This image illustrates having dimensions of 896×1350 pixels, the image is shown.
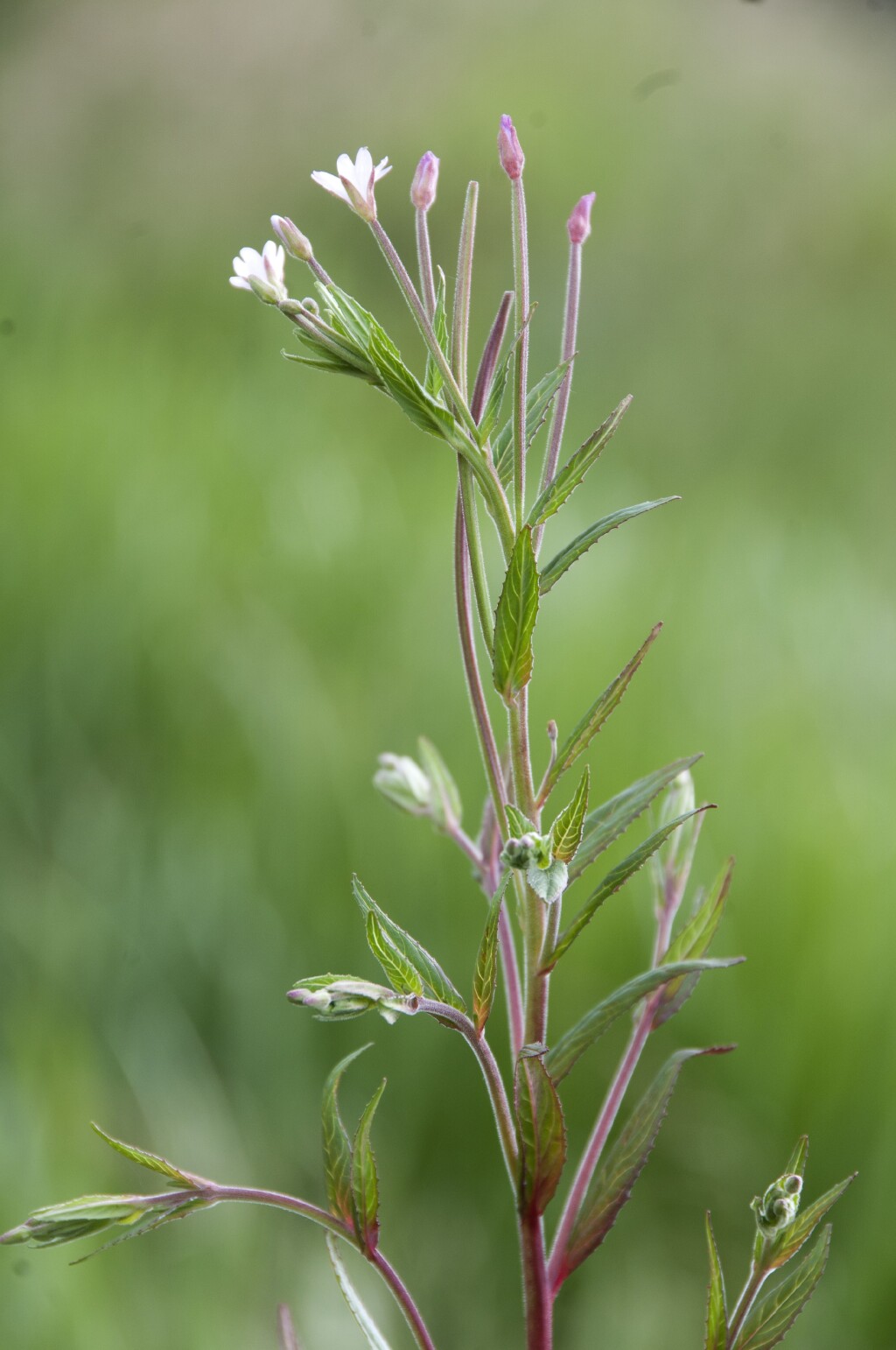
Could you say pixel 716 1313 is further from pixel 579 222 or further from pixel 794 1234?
pixel 579 222

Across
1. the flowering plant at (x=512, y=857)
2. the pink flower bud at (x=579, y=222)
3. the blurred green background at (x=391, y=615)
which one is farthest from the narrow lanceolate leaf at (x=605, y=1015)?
the blurred green background at (x=391, y=615)

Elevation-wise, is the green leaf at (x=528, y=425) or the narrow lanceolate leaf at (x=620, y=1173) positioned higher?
the green leaf at (x=528, y=425)

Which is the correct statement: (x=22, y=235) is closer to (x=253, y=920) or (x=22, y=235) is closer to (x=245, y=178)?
(x=245, y=178)

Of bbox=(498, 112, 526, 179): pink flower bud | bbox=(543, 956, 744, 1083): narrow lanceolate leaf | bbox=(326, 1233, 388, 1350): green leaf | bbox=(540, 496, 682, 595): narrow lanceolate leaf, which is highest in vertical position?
bbox=(498, 112, 526, 179): pink flower bud

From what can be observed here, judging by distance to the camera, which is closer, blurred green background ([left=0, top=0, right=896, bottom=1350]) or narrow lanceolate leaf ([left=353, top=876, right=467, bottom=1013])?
narrow lanceolate leaf ([left=353, top=876, right=467, bottom=1013])

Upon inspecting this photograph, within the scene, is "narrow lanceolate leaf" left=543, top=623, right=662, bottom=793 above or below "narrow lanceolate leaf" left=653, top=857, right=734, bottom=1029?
above

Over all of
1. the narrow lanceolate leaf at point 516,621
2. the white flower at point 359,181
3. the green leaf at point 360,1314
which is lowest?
the green leaf at point 360,1314

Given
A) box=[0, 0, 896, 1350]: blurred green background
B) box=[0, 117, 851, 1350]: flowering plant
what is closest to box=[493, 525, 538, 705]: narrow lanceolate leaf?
box=[0, 117, 851, 1350]: flowering plant

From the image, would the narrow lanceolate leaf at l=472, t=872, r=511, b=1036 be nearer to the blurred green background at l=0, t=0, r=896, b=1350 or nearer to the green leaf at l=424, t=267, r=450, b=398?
the green leaf at l=424, t=267, r=450, b=398

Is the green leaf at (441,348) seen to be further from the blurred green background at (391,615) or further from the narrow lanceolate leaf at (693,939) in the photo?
the blurred green background at (391,615)
